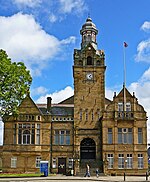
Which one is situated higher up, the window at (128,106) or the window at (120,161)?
the window at (128,106)

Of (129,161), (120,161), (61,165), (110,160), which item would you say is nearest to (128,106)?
(129,161)

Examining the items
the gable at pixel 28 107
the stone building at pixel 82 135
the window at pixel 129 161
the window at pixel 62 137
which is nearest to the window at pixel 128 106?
the stone building at pixel 82 135

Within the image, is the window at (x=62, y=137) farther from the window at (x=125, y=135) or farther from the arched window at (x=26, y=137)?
the window at (x=125, y=135)

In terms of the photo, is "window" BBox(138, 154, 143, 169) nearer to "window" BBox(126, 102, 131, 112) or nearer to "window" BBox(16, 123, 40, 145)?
"window" BBox(126, 102, 131, 112)

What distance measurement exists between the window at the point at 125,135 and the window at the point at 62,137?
27.3 ft

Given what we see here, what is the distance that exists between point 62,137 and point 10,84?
16643 millimetres

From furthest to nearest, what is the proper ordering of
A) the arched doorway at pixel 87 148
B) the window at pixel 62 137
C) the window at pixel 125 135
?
the arched doorway at pixel 87 148
the window at pixel 62 137
the window at pixel 125 135

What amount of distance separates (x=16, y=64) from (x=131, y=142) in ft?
74.1

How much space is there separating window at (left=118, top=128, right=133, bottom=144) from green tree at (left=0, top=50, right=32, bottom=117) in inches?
715

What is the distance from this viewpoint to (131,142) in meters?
55.0

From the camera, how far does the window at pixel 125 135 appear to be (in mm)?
55062

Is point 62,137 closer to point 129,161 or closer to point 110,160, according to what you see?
point 110,160

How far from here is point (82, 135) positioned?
56.2 meters

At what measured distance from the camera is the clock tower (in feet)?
184
